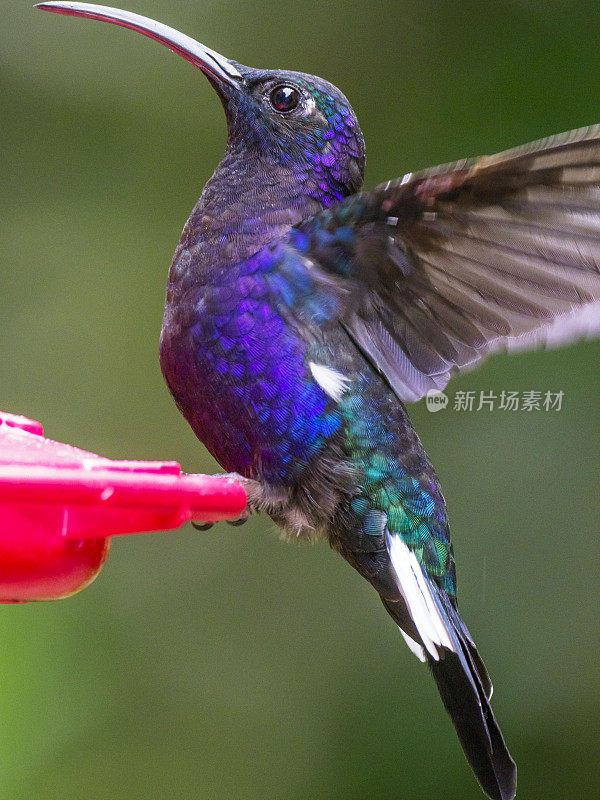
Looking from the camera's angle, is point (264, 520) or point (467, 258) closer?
point (467, 258)

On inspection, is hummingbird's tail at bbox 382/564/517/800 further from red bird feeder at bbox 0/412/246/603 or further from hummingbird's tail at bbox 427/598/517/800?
red bird feeder at bbox 0/412/246/603

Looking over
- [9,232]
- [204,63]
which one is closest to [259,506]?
[204,63]

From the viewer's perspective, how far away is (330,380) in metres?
1.84

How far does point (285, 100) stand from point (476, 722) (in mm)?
1236

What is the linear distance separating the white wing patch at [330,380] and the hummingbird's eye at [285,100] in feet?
1.84

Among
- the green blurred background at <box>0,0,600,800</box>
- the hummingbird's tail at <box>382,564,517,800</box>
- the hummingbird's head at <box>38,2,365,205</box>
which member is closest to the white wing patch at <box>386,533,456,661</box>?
the hummingbird's tail at <box>382,564,517,800</box>

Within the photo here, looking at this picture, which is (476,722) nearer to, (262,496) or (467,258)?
(262,496)

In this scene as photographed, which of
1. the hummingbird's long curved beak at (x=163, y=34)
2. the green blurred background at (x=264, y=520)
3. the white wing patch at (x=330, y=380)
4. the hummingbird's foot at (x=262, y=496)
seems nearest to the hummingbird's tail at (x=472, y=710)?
the hummingbird's foot at (x=262, y=496)

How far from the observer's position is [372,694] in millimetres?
3416

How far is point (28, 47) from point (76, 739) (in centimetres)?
253

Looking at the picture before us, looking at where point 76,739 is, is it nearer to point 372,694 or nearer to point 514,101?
point 372,694

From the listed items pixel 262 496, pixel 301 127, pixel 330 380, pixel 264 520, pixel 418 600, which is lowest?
pixel 264 520

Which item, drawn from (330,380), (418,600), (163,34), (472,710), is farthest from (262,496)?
(163,34)

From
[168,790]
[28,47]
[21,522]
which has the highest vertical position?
[28,47]
